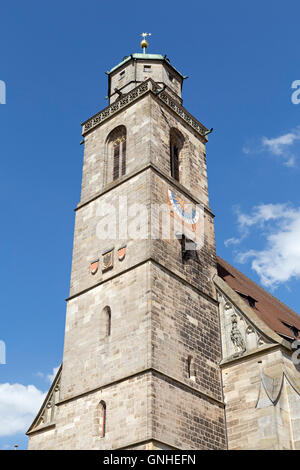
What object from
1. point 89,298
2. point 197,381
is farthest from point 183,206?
point 197,381

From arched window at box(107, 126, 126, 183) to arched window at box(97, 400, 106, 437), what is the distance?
7592 millimetres

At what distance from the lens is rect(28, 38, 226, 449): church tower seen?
14.6 m

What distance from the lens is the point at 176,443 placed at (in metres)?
14.0

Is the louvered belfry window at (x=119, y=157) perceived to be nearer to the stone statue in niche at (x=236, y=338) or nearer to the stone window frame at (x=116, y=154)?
the stone window frame at (x=116, y=154)

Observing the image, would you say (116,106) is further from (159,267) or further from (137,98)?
(159,267)

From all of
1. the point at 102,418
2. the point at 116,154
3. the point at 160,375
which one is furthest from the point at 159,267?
the point at 116,154

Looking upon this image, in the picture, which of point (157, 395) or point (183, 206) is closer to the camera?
point (157, 395)

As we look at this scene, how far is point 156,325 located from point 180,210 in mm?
4634

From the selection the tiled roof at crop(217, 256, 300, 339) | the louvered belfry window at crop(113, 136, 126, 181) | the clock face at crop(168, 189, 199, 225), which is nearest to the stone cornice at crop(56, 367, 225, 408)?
the tiled roof at crop(217, 256, 300, 339)

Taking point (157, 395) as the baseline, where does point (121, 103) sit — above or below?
above

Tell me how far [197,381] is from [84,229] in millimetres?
6275

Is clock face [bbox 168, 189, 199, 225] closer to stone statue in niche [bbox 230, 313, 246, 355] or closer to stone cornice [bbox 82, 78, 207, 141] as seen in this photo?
stone statue in niche [bbox 230, 313, 246, 355]

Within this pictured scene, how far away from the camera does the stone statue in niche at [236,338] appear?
54.4 feet

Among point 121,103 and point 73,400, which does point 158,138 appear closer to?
point 121,103
